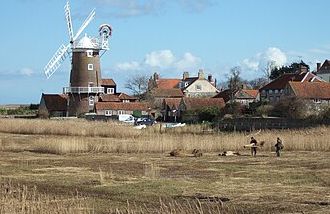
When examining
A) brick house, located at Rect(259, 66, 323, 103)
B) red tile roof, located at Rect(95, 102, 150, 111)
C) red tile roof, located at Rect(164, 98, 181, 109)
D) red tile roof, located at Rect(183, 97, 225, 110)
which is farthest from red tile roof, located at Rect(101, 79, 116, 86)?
brick house, located at Rect(259, 66, 323, 103)

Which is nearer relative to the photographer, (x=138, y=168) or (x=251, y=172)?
(x=251, y=172)

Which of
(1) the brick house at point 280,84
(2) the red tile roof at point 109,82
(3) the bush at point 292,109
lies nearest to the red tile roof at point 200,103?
(1) the brick house at point 280,84

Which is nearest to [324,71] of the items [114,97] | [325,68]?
[325,68]

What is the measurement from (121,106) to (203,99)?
14.4 m

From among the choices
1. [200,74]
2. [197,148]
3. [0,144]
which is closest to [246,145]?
[197,148]

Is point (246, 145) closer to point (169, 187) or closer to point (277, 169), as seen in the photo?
point (277, 169)

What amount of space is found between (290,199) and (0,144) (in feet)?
100

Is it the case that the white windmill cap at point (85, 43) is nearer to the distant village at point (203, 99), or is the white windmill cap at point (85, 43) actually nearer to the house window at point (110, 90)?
the distant village at point (203, 99)

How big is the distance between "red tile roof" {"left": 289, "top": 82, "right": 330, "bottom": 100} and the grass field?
42545 millimetres

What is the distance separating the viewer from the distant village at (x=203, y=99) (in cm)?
8038

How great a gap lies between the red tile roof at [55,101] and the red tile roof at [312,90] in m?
36.0

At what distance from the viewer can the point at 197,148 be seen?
134 feet

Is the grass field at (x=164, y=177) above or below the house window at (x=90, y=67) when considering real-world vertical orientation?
below

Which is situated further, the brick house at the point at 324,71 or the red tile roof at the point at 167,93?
the brick house at the point at 324,71
